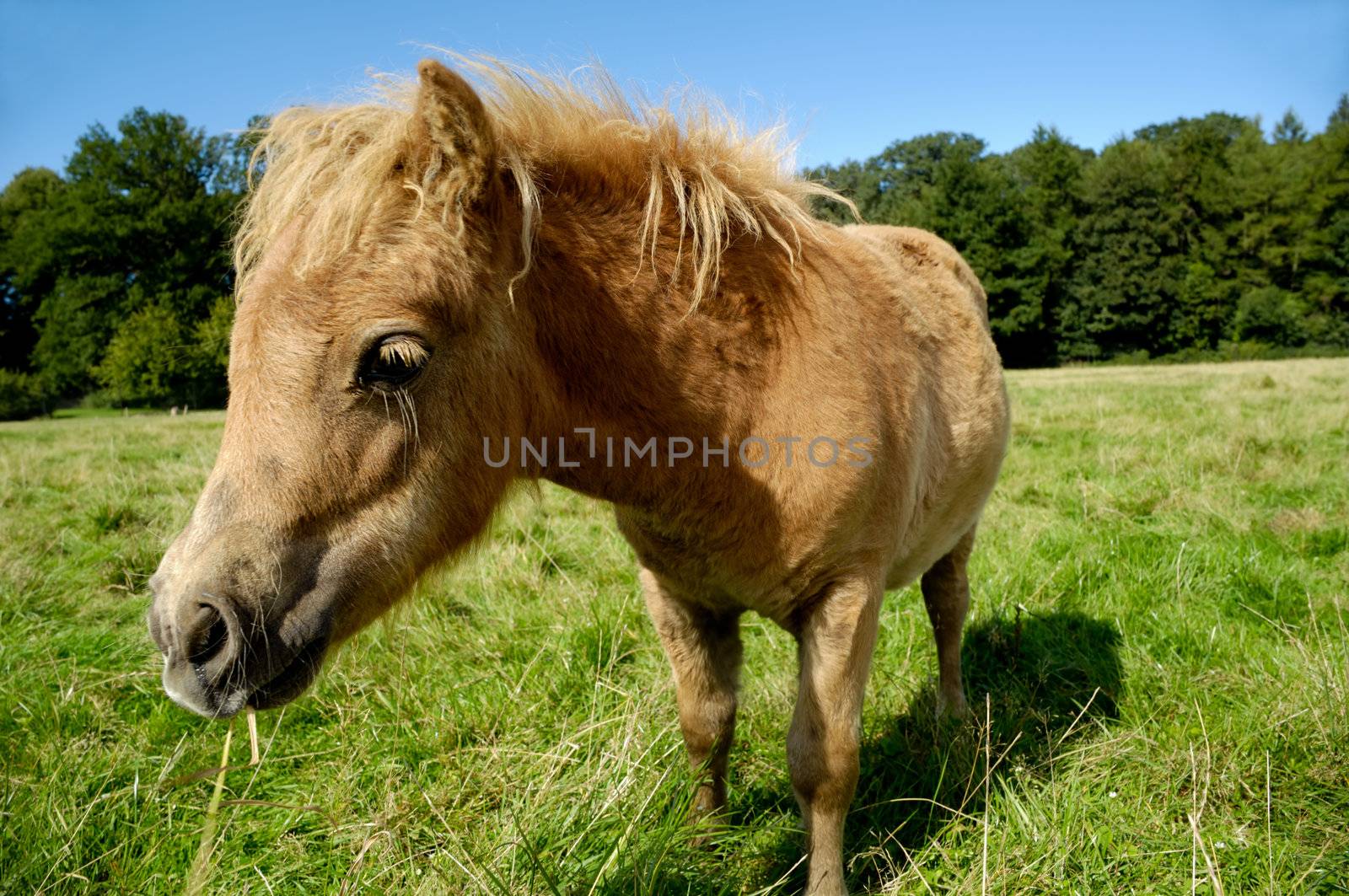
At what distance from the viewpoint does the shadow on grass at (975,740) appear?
263cm

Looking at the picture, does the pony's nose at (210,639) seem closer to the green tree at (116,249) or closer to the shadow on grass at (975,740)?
the shadow on grass at (975,740)

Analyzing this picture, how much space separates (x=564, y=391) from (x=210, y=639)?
103 centimetres

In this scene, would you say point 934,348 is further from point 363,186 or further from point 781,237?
point 363,186

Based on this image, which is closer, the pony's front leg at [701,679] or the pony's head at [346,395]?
the pony's head at [346,395]

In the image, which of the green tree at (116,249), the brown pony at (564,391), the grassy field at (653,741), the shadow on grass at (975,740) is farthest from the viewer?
the green tree at (116,249)

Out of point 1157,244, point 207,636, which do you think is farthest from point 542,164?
point 1157,244

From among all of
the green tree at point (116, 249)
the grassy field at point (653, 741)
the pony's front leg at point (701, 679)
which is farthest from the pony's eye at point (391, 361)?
the green tree at point (116, 249)

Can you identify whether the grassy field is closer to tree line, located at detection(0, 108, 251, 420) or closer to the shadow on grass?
the shadow on grass

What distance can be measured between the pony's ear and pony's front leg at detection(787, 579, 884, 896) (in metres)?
1.62

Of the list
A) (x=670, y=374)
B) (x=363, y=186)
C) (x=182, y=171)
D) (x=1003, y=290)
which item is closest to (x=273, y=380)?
(x=363, y=186)

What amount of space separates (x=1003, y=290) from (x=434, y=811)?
47.6 m

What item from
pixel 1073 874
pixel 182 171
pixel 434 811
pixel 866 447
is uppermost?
pixel 182 171

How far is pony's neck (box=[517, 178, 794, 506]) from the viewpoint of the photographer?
1961 millimetres

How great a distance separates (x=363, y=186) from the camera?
1.66 m
